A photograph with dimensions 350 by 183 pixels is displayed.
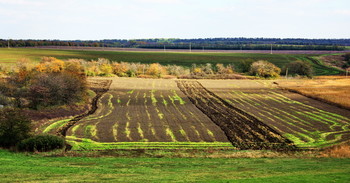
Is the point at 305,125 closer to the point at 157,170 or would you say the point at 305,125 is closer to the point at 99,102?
the point at 157,170

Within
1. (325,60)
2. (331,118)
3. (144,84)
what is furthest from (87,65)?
(325,60)

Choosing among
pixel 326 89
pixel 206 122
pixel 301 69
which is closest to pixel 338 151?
pixel 206 122

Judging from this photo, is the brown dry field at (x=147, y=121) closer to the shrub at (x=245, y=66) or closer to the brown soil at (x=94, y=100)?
the brown soil at (x=94, y=100)

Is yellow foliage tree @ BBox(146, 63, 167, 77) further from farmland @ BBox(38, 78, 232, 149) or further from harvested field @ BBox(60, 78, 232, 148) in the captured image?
farmland @ BBox(38, 78, 232, 149)

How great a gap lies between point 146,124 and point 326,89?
50.4m

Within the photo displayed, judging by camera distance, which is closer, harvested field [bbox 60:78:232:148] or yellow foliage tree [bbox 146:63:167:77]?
harvested field [bbox 60:78:232:148]

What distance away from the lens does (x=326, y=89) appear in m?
77.6

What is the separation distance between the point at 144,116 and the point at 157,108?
21.2ft

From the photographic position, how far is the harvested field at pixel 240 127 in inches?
1378

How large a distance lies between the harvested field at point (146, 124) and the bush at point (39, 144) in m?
3.53

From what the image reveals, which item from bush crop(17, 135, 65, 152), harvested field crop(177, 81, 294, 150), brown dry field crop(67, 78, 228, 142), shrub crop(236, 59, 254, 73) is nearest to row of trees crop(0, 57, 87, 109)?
brown dry field crop(67, 78, 228, 142)

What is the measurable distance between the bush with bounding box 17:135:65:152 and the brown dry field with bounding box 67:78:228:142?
468 centimetres

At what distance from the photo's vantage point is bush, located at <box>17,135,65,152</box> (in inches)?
1176

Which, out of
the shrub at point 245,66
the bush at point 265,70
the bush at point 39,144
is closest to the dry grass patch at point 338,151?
the bush at point 39,144
